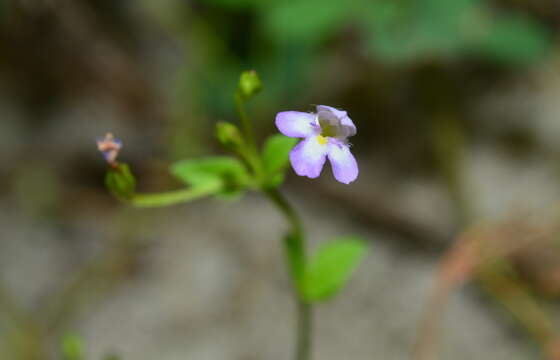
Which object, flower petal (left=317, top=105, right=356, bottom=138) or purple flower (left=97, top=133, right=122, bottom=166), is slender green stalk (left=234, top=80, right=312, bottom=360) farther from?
purple flower (left=97, top=133, right=122, bottom=166)

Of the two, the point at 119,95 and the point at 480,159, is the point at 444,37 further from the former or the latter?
the point at 119,95

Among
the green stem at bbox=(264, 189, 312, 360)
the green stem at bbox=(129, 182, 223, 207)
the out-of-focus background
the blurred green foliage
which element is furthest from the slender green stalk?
the blurred green foliage

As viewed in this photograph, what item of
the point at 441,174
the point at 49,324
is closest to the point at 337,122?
the point at 441,174

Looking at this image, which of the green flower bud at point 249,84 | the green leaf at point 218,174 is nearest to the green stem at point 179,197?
the green leaf at point 218,174

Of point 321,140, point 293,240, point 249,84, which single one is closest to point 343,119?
point 321,140

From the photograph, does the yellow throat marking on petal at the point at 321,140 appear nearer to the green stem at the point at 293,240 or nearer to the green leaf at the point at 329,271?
the green stem at the point at 293,240
